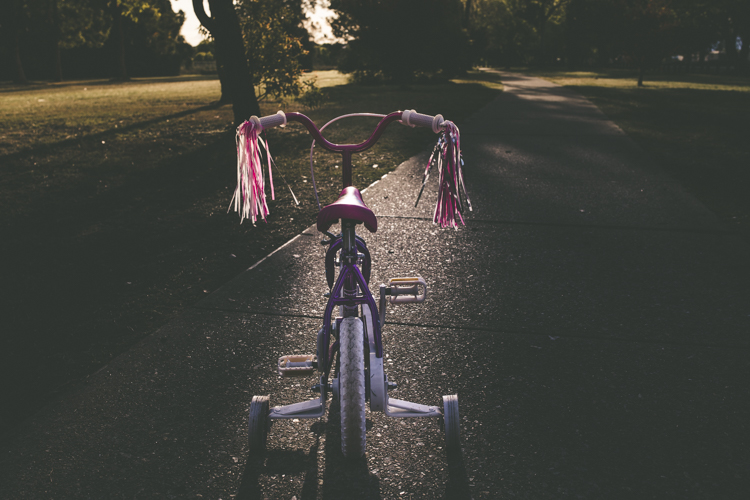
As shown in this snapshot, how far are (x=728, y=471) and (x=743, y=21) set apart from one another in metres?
50.3

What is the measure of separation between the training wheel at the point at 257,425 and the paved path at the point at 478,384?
8 cm

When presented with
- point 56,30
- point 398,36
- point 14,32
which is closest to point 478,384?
point 398,36

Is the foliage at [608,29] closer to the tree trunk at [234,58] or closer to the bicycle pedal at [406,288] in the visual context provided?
the tree trunk at [234,58]

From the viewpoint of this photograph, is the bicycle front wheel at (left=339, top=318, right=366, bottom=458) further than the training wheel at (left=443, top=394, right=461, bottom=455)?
No

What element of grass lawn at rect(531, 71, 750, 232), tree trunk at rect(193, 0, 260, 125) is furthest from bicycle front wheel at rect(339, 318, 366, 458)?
tree trunk at rect(193, 0, 260, 125)

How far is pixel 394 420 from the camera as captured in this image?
2.81 meters

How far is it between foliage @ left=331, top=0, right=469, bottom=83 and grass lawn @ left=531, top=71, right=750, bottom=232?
9.30m

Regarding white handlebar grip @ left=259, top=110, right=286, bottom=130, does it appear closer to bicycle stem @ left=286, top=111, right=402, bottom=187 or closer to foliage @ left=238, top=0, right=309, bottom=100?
bicycle stem @ left=286, top=111, right=402, bottom=187

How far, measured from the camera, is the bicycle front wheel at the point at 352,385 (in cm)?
211

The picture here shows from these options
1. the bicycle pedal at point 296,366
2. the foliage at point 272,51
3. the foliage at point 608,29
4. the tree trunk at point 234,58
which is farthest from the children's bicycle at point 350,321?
the foliage at point 608,29

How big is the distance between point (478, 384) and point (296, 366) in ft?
3.66

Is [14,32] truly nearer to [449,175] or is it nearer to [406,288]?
[406,288]

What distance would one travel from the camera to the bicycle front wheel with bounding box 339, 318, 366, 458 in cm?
211

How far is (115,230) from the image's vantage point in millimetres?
5547
